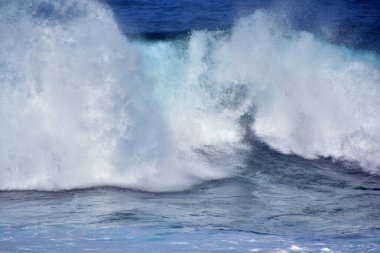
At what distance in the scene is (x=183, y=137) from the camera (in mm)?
11109

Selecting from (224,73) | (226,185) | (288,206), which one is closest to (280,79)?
(224,73)

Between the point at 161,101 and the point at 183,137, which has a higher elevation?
the point at 161,101

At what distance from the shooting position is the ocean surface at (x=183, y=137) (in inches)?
253

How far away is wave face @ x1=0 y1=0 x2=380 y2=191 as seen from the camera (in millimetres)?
8805

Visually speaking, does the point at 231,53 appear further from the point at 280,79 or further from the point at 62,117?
the point at 62,117

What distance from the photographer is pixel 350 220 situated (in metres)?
6.78

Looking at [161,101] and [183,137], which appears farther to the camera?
[161,101]

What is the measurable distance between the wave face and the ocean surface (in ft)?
0.08

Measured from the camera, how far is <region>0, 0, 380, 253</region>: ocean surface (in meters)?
6.43

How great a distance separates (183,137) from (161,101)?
1010 mm

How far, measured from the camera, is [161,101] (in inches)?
460

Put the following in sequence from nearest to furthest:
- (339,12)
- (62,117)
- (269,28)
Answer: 1. (62,117)
2. (269,28)
3. (339,12)

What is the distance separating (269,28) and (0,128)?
6533mm

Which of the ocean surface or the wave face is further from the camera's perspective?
the wave face
